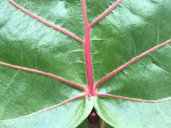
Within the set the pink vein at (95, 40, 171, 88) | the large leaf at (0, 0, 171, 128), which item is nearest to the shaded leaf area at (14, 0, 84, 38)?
the large leaf at (0, 0, 171, 128)

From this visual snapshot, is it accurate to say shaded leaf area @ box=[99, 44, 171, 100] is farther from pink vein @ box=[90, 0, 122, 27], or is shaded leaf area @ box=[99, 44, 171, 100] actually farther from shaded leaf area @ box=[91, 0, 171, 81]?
pink vein @ box=[90, 0, 122, 27]

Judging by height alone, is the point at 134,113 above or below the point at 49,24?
below

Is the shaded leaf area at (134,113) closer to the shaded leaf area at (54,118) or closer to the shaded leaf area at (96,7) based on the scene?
the shaded leaf area at (54,118)

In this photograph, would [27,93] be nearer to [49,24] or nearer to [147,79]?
[49,24]

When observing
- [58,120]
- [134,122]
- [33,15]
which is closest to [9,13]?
[33,15]

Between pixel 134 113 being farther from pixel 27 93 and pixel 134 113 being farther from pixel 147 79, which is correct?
pixel 27 93

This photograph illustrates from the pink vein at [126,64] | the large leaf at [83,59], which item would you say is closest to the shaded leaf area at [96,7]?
the large leaf at [83,59]

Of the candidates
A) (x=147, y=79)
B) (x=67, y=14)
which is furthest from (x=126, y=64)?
(x=67, y=14)
